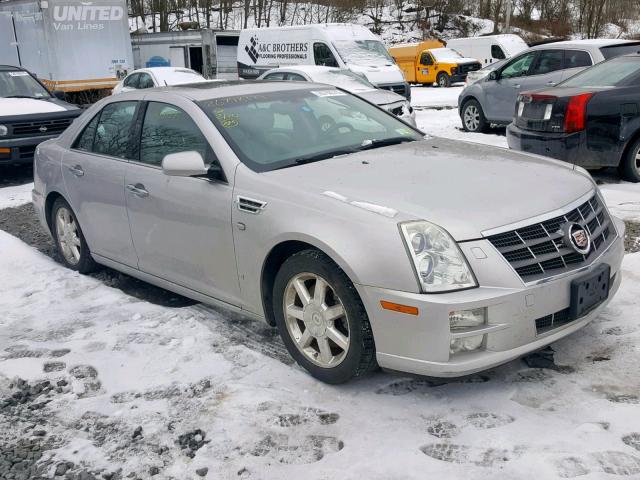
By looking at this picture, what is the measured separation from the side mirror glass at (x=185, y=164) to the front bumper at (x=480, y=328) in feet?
4.30

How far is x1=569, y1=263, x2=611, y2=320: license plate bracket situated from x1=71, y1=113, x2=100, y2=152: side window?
3714 millimetres

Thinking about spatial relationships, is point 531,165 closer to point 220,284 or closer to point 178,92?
point 220,284

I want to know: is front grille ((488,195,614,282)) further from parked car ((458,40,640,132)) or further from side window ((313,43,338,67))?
side window ((313,43,338,67))

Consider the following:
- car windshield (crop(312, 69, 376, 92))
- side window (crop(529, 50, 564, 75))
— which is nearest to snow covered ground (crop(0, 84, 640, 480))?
side window (crop(529, 50, 564, 75))

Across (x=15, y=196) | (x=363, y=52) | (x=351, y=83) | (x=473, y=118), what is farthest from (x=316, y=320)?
(x=363, y=52)

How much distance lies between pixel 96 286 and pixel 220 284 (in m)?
1.74

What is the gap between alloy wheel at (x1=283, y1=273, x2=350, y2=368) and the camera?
351cm

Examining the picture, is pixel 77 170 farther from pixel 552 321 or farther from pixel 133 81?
pixel 133 81

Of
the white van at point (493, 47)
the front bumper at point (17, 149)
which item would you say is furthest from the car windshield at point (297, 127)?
the white van at point (493, 47)

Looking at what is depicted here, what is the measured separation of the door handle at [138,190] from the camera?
4.59 meters

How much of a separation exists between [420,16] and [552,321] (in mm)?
53605

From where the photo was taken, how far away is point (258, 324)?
454cm

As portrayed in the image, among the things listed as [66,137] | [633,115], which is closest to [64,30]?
[66,137]

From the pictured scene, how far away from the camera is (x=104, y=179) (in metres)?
5.02
